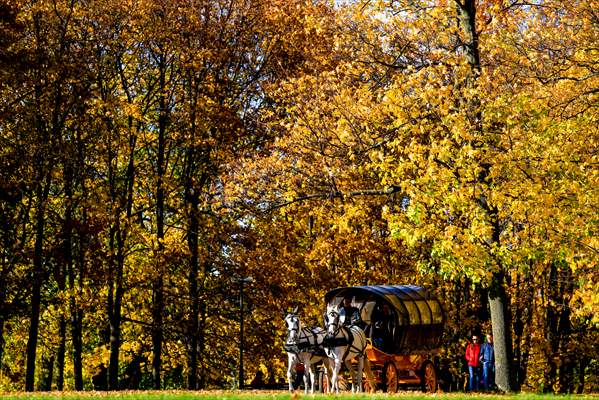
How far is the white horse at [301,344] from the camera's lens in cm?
2117

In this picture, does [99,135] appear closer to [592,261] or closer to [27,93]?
[27,93]

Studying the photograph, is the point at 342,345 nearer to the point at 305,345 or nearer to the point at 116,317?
the point at 305,345

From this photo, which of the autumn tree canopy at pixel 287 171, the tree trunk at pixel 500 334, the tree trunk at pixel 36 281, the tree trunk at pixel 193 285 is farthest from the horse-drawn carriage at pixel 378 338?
the tree trunk at pixel 36 281

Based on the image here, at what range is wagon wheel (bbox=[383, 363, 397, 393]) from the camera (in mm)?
23609

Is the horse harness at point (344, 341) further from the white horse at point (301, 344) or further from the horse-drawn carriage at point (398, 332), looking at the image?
the horse-drawn carriage at point (398, 332)

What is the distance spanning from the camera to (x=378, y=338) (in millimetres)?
24641

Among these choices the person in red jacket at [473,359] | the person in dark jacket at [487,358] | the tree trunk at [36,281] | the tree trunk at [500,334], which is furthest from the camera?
the tree trunk at [36,281]

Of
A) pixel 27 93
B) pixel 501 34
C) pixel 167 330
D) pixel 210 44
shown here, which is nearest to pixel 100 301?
pixel 167 330

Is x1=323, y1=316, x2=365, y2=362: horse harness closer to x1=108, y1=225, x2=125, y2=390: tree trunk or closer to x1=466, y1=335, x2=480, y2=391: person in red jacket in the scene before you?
x1=466, y1=335, x2=480, y2=391: person in red jacket

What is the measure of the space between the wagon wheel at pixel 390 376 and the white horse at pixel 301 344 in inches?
94.3

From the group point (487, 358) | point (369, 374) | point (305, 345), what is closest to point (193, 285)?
point (487, 358)

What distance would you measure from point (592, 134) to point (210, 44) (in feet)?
59.8

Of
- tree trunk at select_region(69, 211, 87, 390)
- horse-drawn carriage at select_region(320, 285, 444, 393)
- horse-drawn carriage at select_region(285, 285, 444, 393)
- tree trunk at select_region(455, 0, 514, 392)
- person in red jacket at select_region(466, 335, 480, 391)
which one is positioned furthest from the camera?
tree trunk at select_region(69, 211, 87, 390)

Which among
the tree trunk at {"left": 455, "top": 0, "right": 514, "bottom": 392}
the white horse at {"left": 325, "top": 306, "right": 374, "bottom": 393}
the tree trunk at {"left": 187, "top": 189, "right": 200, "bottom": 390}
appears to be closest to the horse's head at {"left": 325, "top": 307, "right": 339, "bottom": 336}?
the white horse at {"left": 325, "top": 306, "right": 374, "bottom": 393}
